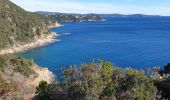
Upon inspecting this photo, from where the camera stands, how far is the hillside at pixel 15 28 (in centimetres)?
10825

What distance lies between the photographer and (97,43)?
427 feet

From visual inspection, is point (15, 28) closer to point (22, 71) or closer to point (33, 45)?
point (33, 45)

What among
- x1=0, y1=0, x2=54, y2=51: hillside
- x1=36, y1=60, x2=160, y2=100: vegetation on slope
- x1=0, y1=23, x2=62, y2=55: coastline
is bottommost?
x1=0, y1=23, x2=62, y2=55: coastline

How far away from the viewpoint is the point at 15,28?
117812 mm

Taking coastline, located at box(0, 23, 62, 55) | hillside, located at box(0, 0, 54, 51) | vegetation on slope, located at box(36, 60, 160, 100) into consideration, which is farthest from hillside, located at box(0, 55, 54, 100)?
hillside, located at box(0, 0, 54, 51)

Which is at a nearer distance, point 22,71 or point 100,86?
point 100,86

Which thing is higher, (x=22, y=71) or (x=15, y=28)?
(x=22, y=71)

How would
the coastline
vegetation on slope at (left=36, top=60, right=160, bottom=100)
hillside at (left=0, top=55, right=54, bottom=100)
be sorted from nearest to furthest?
vegetation on slope at (left=36, top=60, right=160, bottom=100) < hillside at (left=0, top=55, right=54, bottom=100) < the coastline

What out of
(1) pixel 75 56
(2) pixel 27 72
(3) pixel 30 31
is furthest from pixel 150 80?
(3) pixel 30 31

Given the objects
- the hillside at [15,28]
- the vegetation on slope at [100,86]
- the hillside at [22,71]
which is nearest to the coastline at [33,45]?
the hillside at [15,28]

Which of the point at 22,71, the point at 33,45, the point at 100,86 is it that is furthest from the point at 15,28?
the point at 100,86

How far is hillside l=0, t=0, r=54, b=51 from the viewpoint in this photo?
4262 inches

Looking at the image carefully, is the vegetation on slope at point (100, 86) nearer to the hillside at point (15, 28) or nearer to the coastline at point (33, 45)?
the coastline at point (33, 45)

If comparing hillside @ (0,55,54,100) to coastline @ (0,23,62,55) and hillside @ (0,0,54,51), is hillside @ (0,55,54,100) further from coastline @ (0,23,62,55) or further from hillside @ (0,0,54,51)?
hillside @ (0,0,54,51)
